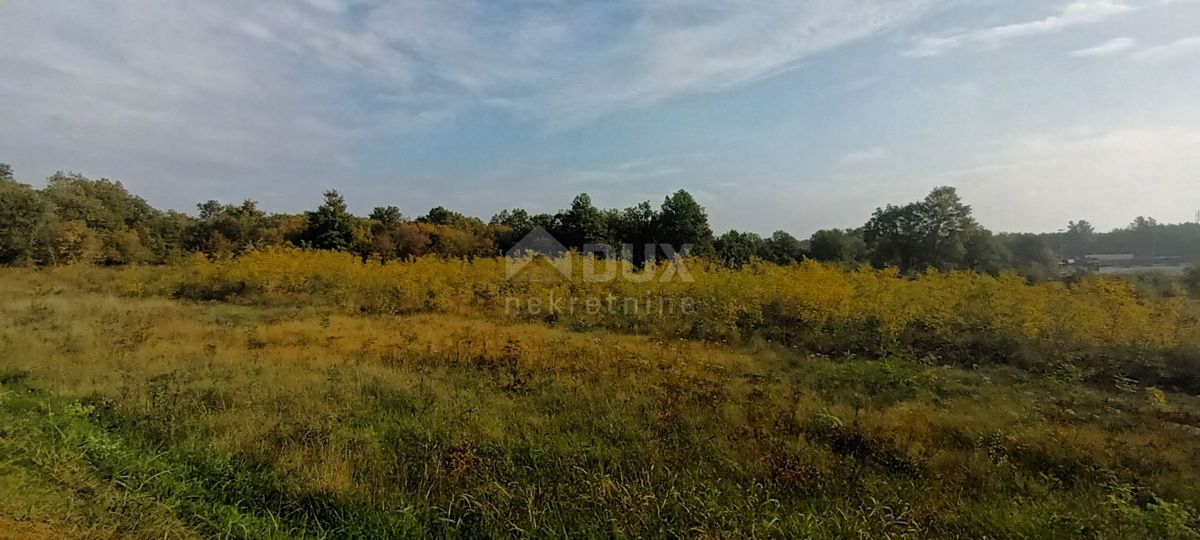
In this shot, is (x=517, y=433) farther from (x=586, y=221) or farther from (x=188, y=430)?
(x=586, y=221)

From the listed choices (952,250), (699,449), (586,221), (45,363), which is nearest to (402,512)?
(699,449)

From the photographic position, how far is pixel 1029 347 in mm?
7895

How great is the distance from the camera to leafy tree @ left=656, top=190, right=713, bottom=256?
912 inches

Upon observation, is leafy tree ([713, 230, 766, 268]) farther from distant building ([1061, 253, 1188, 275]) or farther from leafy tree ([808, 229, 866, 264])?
distant building ([1061, 253, 1188, 275])

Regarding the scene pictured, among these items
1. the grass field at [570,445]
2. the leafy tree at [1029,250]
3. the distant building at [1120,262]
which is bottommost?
the grass field at [570,445]

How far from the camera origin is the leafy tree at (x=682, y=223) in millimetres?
23156

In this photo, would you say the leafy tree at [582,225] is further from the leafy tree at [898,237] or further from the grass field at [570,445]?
the grass field at [570,445]

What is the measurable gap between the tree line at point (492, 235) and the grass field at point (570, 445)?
1415cm

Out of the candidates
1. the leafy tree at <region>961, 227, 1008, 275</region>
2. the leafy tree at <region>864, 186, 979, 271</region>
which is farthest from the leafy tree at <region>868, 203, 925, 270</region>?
the leafy tree at <region>961, 227, 1008, 275</region>

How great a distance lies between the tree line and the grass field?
557 inches

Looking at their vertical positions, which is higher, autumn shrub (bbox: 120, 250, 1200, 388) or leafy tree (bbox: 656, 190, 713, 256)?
leafy tree (bbox: 656, 190, 713, 256)

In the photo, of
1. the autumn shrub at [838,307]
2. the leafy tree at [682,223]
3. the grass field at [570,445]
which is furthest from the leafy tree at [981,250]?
the grass field at [570,445]

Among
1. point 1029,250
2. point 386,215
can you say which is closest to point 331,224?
point 386,215

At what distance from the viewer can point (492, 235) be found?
25.1 meters
